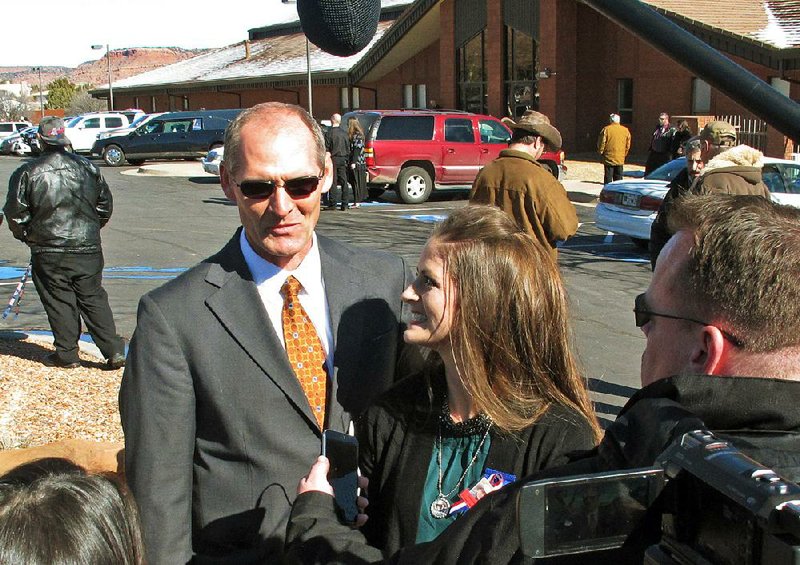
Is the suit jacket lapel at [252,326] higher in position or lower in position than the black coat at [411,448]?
higher

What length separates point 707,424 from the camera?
49.0 inches

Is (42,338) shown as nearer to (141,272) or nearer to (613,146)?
(141,272)

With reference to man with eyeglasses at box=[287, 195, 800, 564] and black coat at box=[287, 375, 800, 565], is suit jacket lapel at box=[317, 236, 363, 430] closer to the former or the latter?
man with eyeglasses at box=[287, 195, 800, 564]

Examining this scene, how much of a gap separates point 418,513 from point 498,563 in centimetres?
81

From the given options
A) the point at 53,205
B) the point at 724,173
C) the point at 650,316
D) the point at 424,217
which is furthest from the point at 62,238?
the point at 424,217

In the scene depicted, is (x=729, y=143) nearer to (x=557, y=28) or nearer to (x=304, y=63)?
(x=557, y=28)

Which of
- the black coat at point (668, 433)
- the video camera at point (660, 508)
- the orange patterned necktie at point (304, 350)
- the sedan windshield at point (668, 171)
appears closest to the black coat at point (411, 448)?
the orange patterned necktie at point (304, 350)

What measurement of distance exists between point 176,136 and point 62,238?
85.5ft

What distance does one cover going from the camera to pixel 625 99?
2955 cm

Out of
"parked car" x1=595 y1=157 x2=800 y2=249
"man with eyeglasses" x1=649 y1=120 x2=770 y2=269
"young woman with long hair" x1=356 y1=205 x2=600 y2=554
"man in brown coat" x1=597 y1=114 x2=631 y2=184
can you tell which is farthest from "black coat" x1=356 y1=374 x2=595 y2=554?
"man in brown coat" x1=597 y1=114 x2=631 y2=184

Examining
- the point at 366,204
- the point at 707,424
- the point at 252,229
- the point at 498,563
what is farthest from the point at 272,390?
the point at 366,204

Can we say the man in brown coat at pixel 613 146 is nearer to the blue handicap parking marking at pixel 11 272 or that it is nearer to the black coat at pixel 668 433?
the blue handicap parking marking at pixel 11 272

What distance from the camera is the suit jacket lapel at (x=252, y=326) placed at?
2.50 metres

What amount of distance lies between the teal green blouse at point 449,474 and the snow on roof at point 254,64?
36.4 meters
